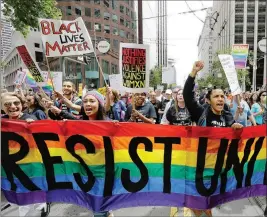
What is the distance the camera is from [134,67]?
425 centimetres

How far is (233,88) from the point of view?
19.2 ft

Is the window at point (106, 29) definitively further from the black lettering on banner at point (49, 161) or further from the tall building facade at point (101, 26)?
the black lettering on banner at point (49, 161)

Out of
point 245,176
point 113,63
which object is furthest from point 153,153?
point 113,63

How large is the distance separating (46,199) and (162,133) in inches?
51.2

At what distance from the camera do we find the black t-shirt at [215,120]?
12.2 feet

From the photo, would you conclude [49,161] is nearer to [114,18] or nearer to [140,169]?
[140,169]

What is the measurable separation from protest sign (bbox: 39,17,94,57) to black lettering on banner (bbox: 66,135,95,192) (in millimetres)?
1527

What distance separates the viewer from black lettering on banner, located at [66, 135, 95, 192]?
3.39 metres

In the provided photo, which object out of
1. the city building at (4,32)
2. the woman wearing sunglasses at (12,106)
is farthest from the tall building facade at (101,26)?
the woman wearing sunglasses at (12,106)

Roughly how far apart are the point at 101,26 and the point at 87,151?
6356cm

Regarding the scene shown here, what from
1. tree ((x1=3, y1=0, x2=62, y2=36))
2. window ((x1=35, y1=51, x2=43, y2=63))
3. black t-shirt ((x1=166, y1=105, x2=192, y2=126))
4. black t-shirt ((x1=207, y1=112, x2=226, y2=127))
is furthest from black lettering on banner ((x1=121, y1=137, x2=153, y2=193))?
window ((x1=35, y1=51, x2=43, y2=63))

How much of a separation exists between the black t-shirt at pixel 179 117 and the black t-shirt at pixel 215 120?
137cm

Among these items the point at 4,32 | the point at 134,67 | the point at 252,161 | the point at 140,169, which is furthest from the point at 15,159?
the point at 4,32

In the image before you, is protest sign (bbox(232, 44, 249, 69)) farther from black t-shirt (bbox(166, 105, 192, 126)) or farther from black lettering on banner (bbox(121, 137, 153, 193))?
black lettering on banner (bbox(121, 137, 153, 193))
